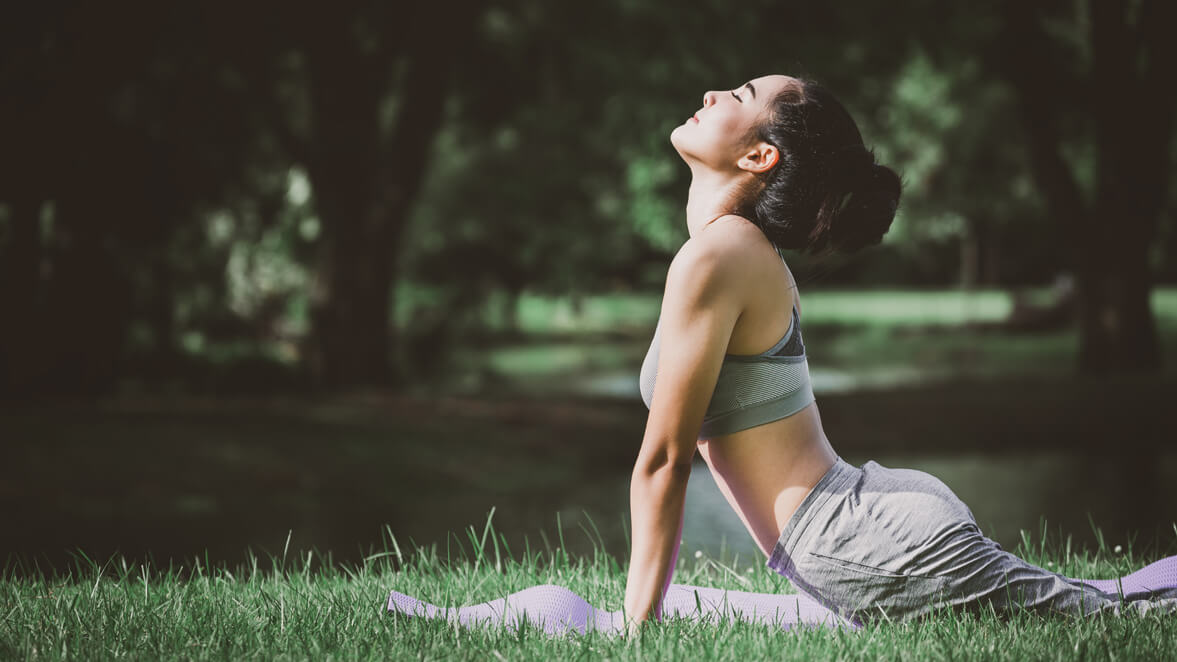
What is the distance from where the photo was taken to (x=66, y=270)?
14.1m

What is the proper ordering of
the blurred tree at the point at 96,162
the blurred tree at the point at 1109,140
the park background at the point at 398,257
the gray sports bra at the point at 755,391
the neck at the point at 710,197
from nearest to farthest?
the gray sports bra at the point at 755,391 → the neck at the point at 710,197 → the park background at the point at 398,257 → the blurred tree at the point at 96,162 → the blurred tree at the point at 1109,140

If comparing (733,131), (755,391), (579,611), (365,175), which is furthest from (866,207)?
(365,175)

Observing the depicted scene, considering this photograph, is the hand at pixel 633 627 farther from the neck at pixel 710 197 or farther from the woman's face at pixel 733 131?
the woman's face at pixel 733 131

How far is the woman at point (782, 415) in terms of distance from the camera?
3.17 meters

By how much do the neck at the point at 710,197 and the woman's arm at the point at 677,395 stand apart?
19 centimetres

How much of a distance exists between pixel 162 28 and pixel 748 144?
11.9 metres

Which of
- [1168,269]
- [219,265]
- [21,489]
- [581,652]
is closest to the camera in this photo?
[581,652]

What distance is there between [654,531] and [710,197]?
1.01 meters

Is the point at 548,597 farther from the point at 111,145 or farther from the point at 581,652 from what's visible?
the point at 111,145

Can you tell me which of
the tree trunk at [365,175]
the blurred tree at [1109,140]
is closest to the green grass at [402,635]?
the tree trunk at [365,175]

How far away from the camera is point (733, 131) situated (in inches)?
133

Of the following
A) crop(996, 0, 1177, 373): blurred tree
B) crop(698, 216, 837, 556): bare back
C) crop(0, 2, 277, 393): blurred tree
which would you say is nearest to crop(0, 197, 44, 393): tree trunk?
crop(0, 2, 277, 393): blurred tree

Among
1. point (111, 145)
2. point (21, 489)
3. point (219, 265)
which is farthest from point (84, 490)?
point (219, 265)

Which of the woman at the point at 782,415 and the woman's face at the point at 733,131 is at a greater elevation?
the woman's face at the point at 733,131
